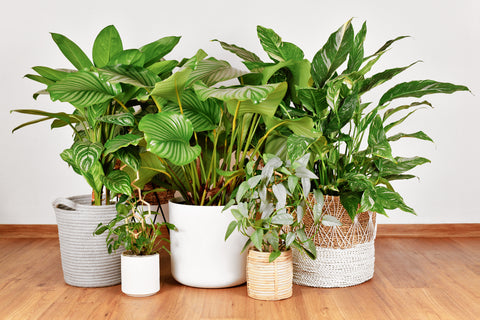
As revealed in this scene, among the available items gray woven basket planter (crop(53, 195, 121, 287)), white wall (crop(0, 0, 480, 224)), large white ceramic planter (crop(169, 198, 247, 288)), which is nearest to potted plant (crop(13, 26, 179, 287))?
gray woven basket planter (crop(53, 195, 121, 287))

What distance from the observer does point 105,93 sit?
163 centimetres

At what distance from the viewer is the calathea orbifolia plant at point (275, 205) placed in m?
1.58

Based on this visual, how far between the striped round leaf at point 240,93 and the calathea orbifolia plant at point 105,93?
0.64 ft

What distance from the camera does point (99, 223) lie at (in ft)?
5.69

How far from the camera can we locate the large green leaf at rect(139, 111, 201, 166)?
1479 millimetres

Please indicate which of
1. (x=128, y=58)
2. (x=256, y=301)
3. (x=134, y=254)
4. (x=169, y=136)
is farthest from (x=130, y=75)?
(x=256, y=301)

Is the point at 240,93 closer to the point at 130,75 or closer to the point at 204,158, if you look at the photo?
the point at 130,75

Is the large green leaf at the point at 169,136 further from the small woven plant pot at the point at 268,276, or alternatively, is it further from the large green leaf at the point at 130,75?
the small woven plant pot at the point at 268,276

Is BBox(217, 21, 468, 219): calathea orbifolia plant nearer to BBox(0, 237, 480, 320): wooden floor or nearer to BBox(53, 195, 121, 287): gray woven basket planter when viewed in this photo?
BBox(0, 237, 480, 320): wooden floor

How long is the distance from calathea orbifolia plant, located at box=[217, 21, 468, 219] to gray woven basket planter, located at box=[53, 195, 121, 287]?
670 millimetres

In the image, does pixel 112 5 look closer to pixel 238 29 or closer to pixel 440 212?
pixel 238 29

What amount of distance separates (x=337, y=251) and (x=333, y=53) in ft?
2.21

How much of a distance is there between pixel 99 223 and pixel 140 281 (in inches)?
9.6

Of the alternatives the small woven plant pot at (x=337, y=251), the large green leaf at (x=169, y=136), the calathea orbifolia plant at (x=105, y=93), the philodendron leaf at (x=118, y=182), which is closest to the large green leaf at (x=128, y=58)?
the calathea orbifolia plant at (x=105, y=93)
